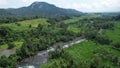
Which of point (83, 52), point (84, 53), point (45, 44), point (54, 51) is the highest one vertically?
point (54, 51)

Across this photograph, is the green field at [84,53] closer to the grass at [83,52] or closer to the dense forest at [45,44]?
the grass at [83,52]

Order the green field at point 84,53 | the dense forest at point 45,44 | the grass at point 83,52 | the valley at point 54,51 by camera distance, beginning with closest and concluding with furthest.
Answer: the dense forest at point 45,44 < the valley at point 54,51 < the green field at point 84,53 < the grass at point 83,52

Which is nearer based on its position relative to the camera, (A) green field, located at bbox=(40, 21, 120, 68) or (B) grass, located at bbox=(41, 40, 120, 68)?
(A) green field, located at bbox=(40, 21, 120, 68)

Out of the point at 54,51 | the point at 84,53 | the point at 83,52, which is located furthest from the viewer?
the point at 83,52

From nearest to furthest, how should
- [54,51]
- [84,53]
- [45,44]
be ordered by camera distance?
[54,51] < [84,53] < [45,44]

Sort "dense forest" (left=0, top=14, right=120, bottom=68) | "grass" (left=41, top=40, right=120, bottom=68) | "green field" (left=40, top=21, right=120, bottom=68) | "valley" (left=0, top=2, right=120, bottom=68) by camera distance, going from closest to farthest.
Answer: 1. "dense forest" (left=0, top=14, right=120, bottom=68)
2. "valley" (left=0, top=2, right=120, bottom=68)
3. "green field" (left=40, top=21, right=120, bottom=68)
4. "grass" (left=41, top=40, right=120, bottom=68)

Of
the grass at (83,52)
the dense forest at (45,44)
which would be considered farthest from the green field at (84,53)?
the dense forest at (45,44)

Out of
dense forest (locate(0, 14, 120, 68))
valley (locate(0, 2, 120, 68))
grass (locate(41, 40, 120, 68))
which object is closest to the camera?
dense forest (locate(0, 14, 120, 68))

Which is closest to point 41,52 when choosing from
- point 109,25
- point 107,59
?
point 107,59

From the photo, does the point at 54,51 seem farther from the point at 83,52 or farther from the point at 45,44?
the point at 45,44

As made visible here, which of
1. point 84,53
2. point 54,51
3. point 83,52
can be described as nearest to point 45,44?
point 83,52

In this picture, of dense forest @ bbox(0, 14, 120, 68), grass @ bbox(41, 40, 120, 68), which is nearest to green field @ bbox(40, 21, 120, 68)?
grass @ bbox(41, 40, 120, 68)

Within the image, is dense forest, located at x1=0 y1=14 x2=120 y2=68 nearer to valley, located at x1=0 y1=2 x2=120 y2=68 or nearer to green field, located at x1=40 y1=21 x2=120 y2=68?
valley, located at x1=0 y1=2 x2=120 y2=68
